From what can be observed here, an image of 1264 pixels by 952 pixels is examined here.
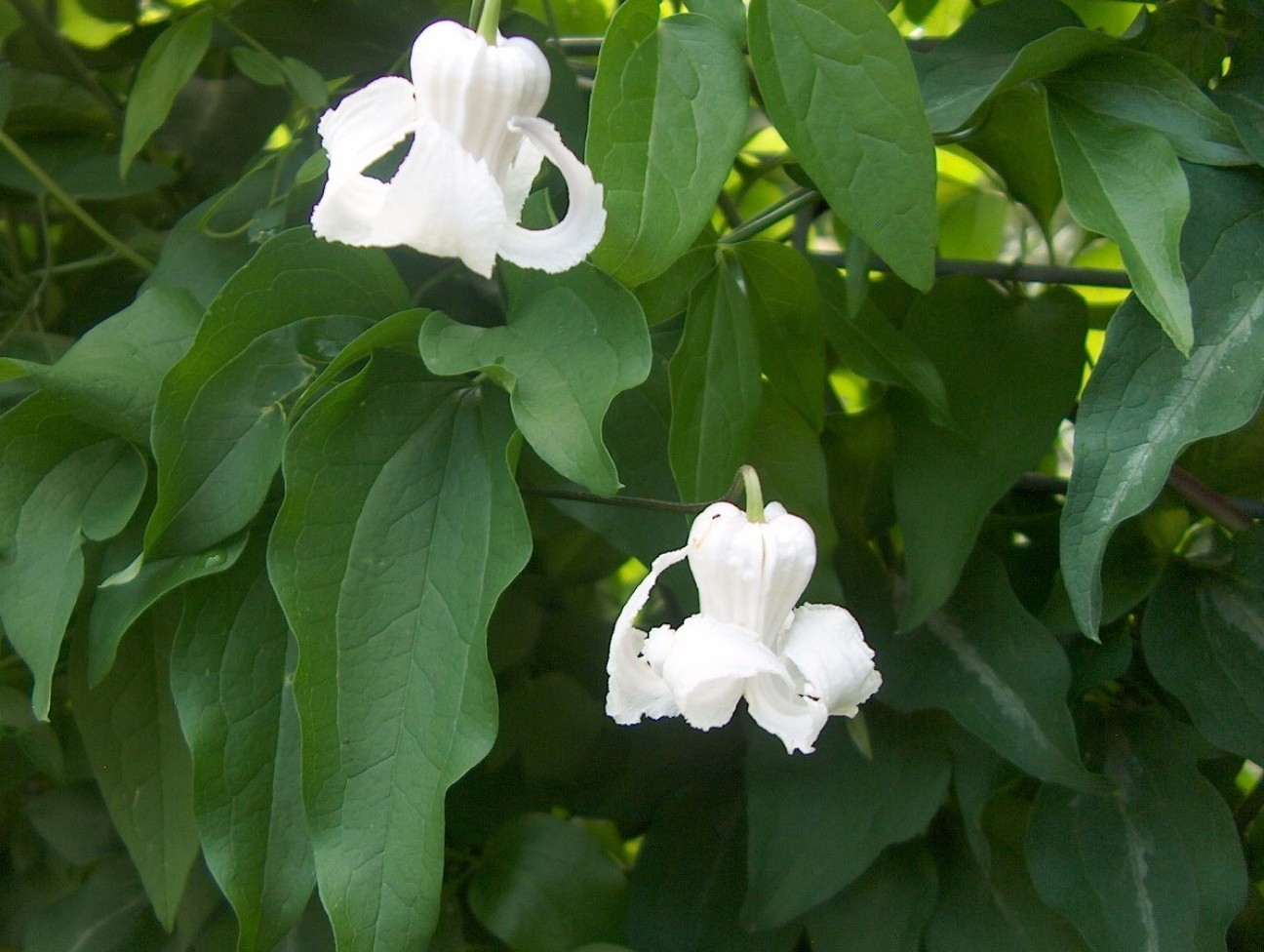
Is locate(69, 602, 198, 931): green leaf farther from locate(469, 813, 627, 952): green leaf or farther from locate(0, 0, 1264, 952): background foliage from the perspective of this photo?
locate(469, 813, 627, 952): green leaf

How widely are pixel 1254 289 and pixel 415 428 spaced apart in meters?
0.32

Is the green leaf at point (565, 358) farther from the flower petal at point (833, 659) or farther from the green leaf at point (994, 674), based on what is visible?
the green leaf at point (994, 674)

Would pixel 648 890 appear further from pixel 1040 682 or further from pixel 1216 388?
pixel 1216 388

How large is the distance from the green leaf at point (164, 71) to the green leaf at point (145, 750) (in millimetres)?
228

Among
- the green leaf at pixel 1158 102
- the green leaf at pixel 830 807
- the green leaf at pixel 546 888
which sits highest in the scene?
the green leaf at pixel 1158 102

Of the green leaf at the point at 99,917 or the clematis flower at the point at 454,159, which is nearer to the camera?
the clematis flower at the point at 454,159

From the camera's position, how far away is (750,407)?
1.53ft

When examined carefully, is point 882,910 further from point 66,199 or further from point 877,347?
point 66,199

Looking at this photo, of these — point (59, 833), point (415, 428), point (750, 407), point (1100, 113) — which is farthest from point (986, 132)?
point (59, 833)

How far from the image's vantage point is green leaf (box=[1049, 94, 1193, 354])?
15.4 inches

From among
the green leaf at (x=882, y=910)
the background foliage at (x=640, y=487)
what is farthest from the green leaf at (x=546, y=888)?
the green leaf at (x=882, y=910)

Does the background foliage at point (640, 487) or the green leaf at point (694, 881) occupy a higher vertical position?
the background foliage at point (640, 487)

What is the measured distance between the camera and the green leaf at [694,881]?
1.97 feet

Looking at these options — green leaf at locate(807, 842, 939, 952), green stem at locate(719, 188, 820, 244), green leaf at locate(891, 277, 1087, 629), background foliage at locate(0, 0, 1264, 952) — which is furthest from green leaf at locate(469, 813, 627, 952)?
green stem at locate(719, 188, 820, 244)
